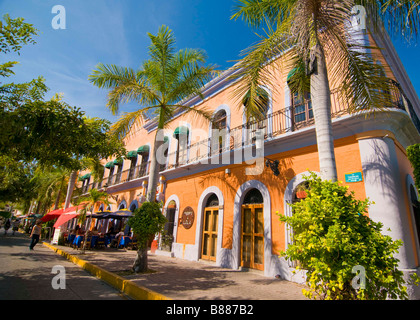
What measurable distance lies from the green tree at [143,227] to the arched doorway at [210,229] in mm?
3458

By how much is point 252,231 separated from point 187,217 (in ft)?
13.2

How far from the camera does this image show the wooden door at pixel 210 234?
979cm

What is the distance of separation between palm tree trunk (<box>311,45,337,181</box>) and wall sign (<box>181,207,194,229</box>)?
7932 mm

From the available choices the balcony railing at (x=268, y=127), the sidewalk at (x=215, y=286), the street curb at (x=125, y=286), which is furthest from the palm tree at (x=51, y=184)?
the sidewalk at (x=215, y=286)

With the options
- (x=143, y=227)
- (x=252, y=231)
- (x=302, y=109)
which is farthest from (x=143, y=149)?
(x=302, y=109)

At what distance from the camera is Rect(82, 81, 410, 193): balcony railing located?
686cm

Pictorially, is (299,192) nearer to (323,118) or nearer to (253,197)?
(253,197)

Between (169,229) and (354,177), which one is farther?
(169,229)

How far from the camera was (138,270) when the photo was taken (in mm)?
6805

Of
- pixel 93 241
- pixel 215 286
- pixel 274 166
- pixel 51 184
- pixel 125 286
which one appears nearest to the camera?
pixel 125 286

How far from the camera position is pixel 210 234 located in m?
10.1

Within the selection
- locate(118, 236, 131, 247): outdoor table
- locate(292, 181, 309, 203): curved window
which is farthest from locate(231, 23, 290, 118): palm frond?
locate(118, 236, 131, 247): outdoor table

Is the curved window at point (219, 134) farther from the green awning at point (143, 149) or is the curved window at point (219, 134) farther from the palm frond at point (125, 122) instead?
the green awning at point (143, 149)
